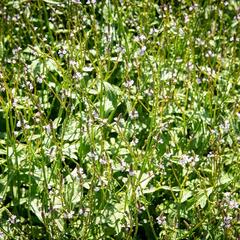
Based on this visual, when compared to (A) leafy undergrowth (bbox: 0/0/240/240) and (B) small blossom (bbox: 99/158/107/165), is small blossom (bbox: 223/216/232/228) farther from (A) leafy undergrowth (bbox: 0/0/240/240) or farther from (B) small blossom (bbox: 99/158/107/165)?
(B) small blossom (bbox: 99/158/107/165)

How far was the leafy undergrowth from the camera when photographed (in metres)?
2.98

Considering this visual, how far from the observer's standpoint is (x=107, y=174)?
9.76 feet

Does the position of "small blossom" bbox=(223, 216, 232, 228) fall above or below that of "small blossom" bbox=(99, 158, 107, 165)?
below

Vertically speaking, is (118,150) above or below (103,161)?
below

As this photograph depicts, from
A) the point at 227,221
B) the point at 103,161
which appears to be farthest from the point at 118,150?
the point at 227,221

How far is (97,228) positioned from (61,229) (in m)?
0.24

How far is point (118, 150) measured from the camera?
331cm

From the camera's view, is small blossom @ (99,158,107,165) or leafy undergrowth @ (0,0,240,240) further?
leafy undergrowth @ (0,0,240,240)

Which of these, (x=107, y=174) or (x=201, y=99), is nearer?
(x=107, y=174)

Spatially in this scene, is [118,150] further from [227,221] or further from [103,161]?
[227,221]

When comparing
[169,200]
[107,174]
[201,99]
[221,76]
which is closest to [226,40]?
[221,76]

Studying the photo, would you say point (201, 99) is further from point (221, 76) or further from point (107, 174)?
point (107, 174)

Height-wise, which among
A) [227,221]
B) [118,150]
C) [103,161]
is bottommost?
[227,221]

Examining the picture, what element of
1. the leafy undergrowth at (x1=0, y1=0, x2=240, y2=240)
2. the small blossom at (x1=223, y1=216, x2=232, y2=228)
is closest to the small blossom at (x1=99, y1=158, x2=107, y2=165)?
the leafy undergrowth at (x1=0, y1=0, x2=240, y2=240)
